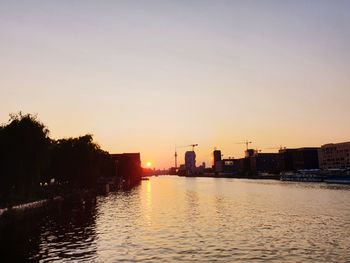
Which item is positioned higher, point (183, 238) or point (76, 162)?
point (76, 162)

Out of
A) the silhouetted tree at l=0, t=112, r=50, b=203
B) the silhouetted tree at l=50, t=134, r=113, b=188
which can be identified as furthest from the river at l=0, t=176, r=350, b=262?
the silhouetted tree at l=50, t=134, r=113, b=188

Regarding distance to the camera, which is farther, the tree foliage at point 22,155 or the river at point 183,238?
the tree foliage at point 22,155

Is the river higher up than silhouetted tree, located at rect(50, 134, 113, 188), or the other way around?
silhouetted tree, located at rect(50, 134, 113, 188)

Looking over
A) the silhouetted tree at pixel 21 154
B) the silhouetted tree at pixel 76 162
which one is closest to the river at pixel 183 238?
the silhouetted tree at pixel 21 154

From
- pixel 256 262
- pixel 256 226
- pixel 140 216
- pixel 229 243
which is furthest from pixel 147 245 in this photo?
pixel 140 216

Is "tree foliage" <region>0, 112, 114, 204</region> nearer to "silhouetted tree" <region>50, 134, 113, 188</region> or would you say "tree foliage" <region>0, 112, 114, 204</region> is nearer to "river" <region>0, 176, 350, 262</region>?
"river" <region>0, 176, 350, 262</region>

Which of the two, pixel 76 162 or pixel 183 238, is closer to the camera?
pixel 183 238

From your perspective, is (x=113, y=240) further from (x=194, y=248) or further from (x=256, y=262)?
(x=256, y=262)

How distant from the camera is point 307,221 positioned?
70.6m

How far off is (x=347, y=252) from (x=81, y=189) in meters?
125

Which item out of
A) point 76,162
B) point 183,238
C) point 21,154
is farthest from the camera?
point 76,162

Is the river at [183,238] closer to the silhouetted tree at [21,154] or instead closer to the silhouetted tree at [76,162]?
the silhouetted tree at [21,154]

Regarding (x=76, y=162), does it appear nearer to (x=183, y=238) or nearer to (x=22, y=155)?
(x=22, y=155)

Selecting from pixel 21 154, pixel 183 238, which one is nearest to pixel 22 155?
pixel 21 154
